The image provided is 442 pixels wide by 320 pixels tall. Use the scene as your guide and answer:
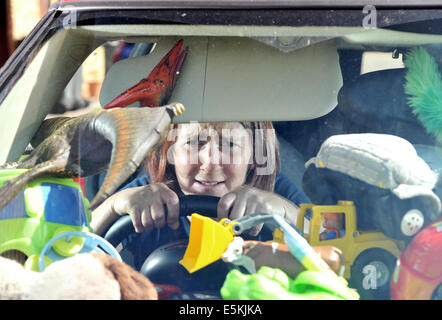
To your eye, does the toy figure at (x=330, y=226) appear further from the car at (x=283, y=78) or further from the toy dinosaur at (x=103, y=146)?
the toy dinosaur at (x=103, y=146)

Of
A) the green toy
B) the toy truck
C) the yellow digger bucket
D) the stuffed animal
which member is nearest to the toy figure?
the toy truck

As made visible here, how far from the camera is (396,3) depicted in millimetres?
1604

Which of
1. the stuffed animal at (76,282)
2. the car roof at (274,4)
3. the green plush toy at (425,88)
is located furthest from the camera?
the green plush toy at (425,88)

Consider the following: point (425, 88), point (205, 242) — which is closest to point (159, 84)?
point (205, 242)

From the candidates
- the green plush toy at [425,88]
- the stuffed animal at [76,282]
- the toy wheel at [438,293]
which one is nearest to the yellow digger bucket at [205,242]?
the stuffed animal at [76,282]

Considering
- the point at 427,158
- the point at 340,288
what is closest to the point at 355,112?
the point at 427,158

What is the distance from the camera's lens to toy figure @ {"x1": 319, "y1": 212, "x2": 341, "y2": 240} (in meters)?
1.65

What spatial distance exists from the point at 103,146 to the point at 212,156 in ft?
0.95

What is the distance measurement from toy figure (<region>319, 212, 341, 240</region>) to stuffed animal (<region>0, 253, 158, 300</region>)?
0.46 metres

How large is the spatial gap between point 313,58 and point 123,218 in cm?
68

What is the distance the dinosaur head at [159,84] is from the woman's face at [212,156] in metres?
0.12

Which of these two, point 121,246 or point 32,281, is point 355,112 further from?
point 32,281

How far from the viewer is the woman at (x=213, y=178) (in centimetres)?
168
